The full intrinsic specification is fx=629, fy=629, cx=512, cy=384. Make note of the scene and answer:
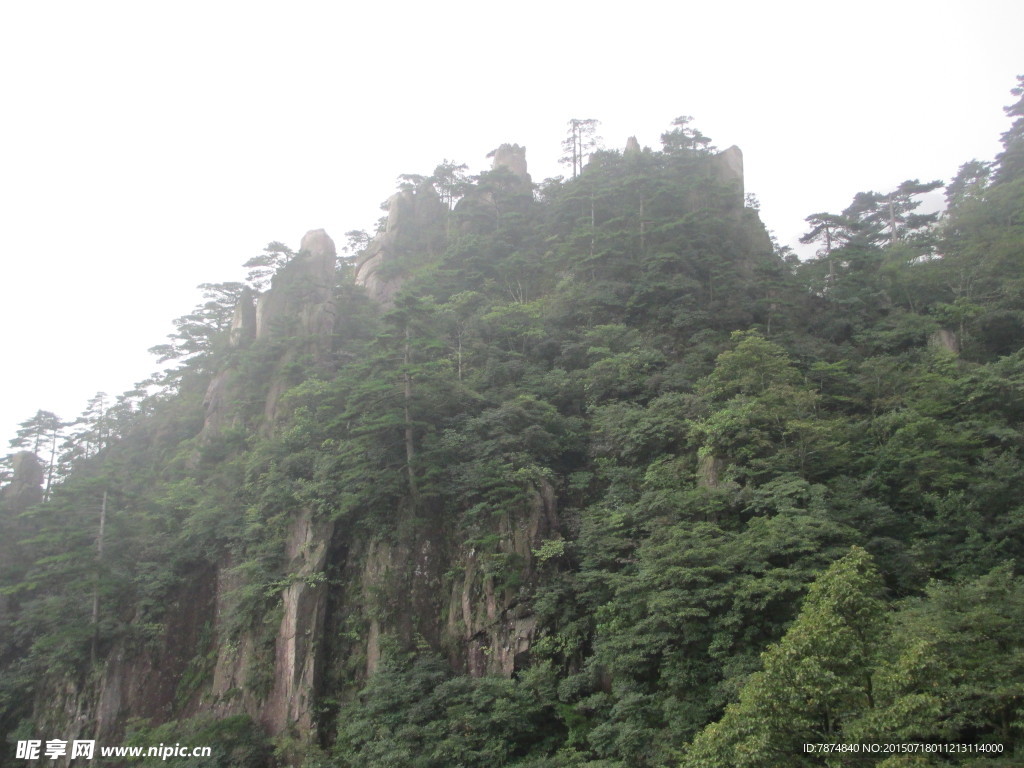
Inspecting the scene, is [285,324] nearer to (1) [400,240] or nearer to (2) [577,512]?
(1) [400,240]

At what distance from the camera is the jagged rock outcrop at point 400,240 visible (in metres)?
36.5

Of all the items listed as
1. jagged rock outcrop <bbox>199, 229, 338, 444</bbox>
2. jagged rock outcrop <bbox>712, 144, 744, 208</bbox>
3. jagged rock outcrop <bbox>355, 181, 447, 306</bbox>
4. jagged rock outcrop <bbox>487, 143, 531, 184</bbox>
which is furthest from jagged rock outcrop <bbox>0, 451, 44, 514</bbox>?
jagged rock outcrop <bbox>712, 144, 744, 208</bbox>

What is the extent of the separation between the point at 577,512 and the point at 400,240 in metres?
25.4

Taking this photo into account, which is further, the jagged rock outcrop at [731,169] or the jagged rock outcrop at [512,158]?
the jagged rock outcrop at [512,158]

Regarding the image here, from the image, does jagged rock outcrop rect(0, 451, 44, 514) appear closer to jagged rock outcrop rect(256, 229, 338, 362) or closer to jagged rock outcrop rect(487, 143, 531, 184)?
jagged rock outcrop rect(256, 229, 338, 362)

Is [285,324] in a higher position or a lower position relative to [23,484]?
higher

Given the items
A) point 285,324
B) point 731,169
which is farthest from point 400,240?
point 731,169

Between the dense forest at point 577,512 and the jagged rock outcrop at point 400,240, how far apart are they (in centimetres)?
343

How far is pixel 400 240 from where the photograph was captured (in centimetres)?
3912

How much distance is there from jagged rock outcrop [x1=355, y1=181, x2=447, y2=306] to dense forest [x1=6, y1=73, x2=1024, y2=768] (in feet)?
11.3

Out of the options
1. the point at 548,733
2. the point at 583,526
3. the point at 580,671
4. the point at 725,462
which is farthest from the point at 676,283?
the point at 548,733

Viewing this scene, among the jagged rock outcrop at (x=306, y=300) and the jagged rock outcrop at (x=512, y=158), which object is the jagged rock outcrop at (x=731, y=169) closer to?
the jagged rock outcrop at (x=512, y=158)

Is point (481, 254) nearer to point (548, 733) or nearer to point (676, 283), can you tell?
point (676, 283)

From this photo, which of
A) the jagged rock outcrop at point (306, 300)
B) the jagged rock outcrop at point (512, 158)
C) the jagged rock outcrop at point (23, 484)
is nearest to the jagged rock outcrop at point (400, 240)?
the jagged rock outcrop at point (306, 300)
